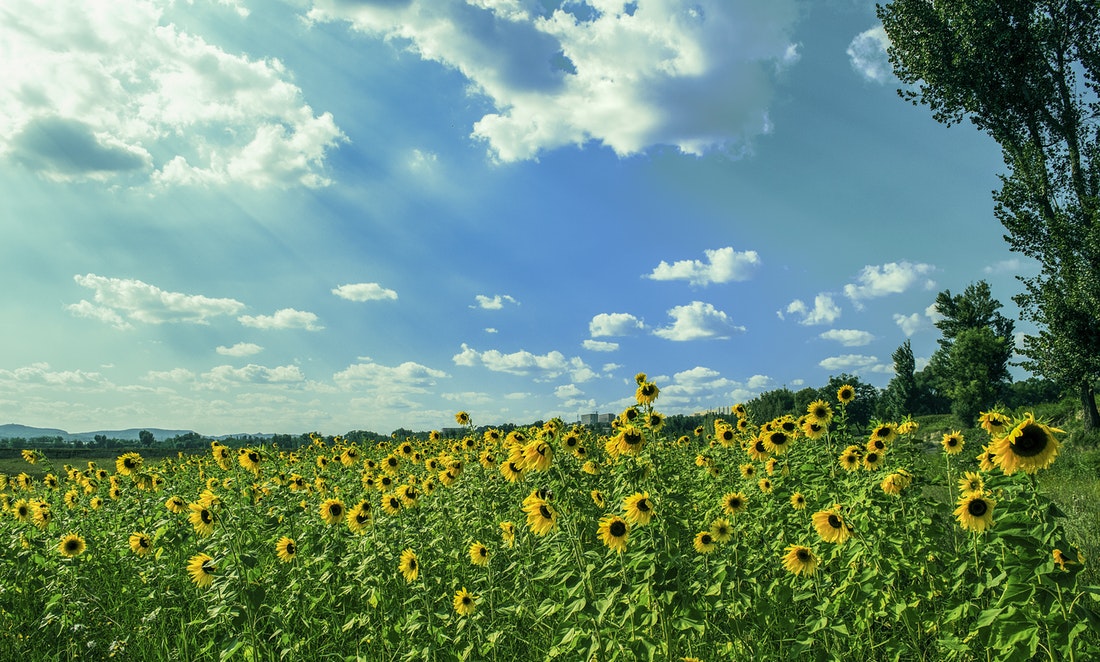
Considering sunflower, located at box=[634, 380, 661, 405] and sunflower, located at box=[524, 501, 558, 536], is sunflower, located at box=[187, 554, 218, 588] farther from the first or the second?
sunflower, located at box=[634, 380, 661, 405]

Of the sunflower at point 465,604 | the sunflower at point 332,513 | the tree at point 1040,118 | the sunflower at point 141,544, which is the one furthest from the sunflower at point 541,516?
the tree at point 1040,118

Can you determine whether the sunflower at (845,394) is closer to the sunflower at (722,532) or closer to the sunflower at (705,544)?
the sunflower at (722,532)

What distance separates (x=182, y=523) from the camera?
19.2ft

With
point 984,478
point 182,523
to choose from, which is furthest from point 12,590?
point 984,478

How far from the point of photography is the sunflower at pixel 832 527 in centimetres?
404

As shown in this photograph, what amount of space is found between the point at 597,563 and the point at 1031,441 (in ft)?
8.43

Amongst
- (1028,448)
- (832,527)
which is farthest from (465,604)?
(1028,448)

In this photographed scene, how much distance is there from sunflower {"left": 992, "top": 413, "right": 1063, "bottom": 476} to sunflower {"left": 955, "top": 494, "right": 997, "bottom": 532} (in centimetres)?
29

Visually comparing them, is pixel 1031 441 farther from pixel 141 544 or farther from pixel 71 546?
pixel 71 546

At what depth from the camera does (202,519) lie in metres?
5.20

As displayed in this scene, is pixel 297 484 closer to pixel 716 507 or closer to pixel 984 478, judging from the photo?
pixel 716 507

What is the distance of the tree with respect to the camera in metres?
21.3

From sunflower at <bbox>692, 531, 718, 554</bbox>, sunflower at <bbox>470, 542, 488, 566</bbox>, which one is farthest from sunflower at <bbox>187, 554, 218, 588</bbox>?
sunflower at <bbox>692, 531, 718, 554</bbox>

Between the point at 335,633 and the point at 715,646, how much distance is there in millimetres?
2989
